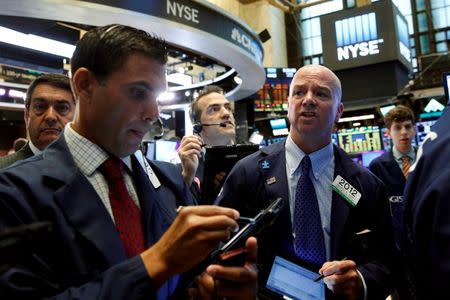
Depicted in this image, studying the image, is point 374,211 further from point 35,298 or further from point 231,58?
point 231,58

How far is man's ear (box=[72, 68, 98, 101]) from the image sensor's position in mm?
1270

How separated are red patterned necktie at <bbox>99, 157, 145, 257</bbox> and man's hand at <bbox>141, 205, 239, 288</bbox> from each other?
0.76ft

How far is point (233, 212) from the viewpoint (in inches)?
36.4

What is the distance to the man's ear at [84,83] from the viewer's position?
1.27m

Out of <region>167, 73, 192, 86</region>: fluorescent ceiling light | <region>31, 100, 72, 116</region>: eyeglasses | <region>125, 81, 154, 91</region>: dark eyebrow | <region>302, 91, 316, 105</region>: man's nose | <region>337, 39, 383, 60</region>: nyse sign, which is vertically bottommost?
<region>125, 81, 154, 91</region>: dark eyebrow

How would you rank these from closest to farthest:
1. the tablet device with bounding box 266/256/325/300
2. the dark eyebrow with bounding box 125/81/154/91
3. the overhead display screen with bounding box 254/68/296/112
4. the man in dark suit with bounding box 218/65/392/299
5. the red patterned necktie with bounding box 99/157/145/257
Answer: the red patterned necktie with bounding box 99/157/145/257 < the dark eyebrow with bounding box 125/81/154/91 < the tablet device with bounding box 266/256/325/300 < the man in dark suit with bounding box 218/65/392/299 < the overhead display screen with bounding box 254/68/296/112

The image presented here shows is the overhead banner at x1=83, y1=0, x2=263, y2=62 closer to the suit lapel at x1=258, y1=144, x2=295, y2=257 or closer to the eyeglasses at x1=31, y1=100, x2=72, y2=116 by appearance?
the eyeglasses at x1=31, y1=100, x2=72, y2=116

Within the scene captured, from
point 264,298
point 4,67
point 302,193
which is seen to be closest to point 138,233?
point 264,298

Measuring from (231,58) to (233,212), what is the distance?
→ 14.6ft

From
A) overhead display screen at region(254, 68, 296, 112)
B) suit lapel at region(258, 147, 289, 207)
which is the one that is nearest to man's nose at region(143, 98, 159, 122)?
suit lapel at region(258, 147, 289, 207)

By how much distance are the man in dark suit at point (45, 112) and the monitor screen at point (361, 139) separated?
26.2 feet

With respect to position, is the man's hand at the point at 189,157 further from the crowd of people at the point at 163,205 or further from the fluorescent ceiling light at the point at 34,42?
the fluorescent ceiling light at the point at 34,42

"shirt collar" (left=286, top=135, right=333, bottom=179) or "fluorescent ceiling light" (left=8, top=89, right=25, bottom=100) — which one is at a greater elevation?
"fluorescent ceiling light" (left=8, top=89, right=25, bottom=100)

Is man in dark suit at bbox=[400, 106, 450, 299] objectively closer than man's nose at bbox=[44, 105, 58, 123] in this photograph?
Yes
